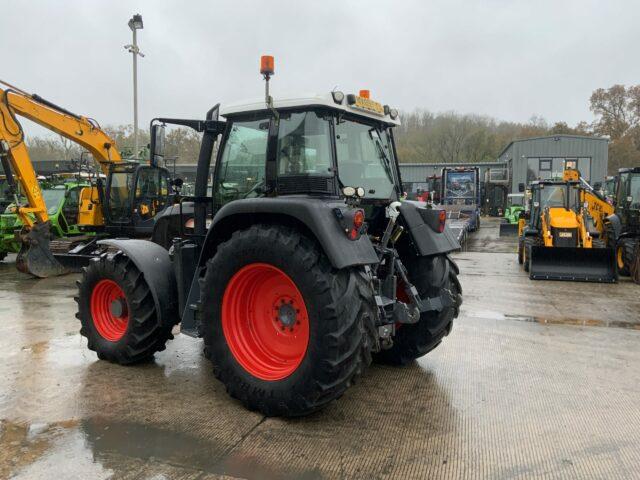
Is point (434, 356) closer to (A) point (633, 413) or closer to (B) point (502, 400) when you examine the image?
(B) point (502, 400)

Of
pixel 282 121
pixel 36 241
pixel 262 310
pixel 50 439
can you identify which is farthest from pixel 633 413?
pixel 36 241

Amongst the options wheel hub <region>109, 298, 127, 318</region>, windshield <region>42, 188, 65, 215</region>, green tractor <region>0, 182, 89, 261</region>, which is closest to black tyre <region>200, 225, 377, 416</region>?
wheel hub <region>109, 298, 127, 318</region>

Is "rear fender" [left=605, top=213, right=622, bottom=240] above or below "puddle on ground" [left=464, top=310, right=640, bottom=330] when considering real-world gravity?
above

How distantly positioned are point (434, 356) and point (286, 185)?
7.71 feet

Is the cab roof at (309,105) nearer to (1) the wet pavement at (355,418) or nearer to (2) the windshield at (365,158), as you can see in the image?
(2) the windshield at (365,158)

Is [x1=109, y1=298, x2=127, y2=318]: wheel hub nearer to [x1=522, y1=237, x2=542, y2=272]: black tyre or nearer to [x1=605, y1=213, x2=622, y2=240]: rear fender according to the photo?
[x1=522, y1=237, x2=542, y2=272]: black tyre

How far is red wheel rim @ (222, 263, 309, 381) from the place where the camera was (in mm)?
3764

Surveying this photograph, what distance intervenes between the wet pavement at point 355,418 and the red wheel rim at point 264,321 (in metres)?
0.39

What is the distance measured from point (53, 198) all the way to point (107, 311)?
9076mm

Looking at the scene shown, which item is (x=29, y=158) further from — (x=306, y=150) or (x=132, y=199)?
(x=306, y=150)

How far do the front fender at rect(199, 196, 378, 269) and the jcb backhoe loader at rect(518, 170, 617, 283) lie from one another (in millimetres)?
7778

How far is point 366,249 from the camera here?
3.54 metres

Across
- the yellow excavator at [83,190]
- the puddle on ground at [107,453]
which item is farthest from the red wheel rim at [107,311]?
the yellow excavator at [83,190]

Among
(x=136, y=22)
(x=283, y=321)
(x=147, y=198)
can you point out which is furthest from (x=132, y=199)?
(x=283, y=321)
